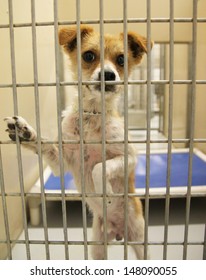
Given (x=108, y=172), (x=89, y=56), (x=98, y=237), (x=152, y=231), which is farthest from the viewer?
(x=152, y=231)

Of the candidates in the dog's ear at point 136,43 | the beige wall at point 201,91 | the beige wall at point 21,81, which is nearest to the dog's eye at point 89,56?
the dog's ear at point 136,43

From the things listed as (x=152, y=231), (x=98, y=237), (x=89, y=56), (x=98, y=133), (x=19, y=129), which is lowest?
(x=152, y=231)

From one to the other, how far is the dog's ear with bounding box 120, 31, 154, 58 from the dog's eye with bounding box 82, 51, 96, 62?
0.71 ft

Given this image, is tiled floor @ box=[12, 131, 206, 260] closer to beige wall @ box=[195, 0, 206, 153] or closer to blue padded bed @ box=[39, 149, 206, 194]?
blue padded bed @ box=[39, 149, 206, 194]

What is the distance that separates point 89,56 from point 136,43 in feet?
0.93

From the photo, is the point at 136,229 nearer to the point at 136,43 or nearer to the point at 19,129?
the point at 19,129

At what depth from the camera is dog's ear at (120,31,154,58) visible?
1.60 metres

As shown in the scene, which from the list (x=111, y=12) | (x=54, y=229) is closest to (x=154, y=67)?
(x=111, y=12)

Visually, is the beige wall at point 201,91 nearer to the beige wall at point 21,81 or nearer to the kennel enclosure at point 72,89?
the kennel enclosure at point 72,89

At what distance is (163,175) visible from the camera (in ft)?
10.8

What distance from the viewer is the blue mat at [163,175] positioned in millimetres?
2998

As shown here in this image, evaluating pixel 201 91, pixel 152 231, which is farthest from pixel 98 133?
pixel 201 91

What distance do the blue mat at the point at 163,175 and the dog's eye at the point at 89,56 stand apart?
112 centimetres
